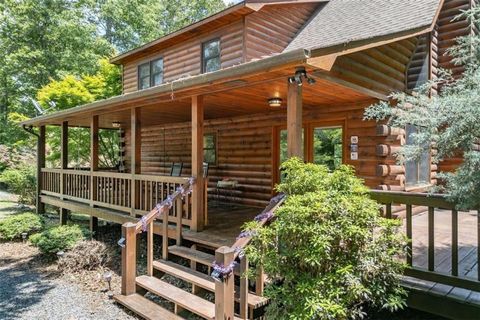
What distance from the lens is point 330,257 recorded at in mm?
3221

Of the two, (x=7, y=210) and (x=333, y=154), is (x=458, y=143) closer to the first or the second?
(x=333, y=154)

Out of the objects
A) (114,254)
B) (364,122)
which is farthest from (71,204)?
(364,122)

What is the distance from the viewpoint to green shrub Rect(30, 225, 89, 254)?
7.33m

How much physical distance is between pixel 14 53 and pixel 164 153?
1583cm

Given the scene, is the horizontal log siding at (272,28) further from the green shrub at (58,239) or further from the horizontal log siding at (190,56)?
the green shrub at (58,239)

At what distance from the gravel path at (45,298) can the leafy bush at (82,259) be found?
287mm

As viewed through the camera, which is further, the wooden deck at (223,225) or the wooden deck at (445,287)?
the wooden deck at (223,225)

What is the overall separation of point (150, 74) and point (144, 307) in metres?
9.72

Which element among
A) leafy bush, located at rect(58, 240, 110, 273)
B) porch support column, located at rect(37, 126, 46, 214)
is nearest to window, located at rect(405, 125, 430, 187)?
leafy bush, located at rect(58, 240, 110, 273)

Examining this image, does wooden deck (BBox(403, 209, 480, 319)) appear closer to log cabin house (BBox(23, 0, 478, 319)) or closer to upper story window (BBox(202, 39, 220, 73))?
log cabin house (BBox(23, 0, 478, 319))

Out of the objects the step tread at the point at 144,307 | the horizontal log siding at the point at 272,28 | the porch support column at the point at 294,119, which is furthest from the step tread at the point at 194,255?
the horizontal log siding at the point at 272,28

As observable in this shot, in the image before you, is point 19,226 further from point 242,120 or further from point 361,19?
point 361,19

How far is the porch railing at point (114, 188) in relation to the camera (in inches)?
262

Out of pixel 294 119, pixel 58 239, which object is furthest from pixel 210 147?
pixel 294 119
